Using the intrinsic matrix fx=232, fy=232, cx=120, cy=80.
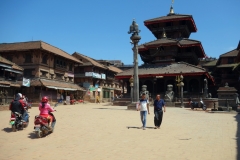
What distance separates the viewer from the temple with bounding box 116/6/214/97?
35531 millimetres

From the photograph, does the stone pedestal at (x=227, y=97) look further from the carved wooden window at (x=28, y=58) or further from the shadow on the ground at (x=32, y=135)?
the carved wooden window at (x=28, y=58)

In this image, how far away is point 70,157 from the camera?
6.07 metres

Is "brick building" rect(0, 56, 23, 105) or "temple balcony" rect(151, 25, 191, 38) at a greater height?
"temple balcony" rect(151, 25, 191, 38)

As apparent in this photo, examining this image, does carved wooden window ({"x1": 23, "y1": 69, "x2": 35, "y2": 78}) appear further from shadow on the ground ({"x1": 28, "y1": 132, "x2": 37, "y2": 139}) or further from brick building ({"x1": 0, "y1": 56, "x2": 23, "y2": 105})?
shadow on the ground ({"x1": 28, "y1": 132, "x2": 37, "y2": 139})

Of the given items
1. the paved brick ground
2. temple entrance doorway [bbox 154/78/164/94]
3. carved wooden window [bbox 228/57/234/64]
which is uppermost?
carved wooden window [bbox 228/57/234/64]

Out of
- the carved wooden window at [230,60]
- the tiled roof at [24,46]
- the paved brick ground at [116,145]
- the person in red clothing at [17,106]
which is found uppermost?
the tiled roof at [24,46]

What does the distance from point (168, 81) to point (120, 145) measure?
31.8m

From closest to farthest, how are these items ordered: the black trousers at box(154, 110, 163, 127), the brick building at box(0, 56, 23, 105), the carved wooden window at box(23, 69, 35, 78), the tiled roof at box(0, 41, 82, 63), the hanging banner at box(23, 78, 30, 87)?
the black trousers at box(154, 110, 163, 127)
the brick building at box(0, 56, 23, 105)
the hanging banner at box(23, 78, 30, 87)
the carved wooden window at box(23, 69, 35, 78)
the tiled roof at box(0, 41, 82, 63)

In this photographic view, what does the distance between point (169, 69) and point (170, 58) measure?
11.6ft

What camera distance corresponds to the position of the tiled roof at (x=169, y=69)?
113 feet

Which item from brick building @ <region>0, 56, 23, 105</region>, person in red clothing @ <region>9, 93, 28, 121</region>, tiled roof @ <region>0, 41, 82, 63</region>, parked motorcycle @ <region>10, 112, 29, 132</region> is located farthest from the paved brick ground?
tiled roof @ <region>0, 41, 82, 63</region>

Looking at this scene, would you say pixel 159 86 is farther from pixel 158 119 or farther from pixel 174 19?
pixel 158 119

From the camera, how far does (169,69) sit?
120 feet

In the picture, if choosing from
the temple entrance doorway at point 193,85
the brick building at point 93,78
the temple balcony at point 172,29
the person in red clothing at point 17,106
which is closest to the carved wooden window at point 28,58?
the brick building at point 93,78
